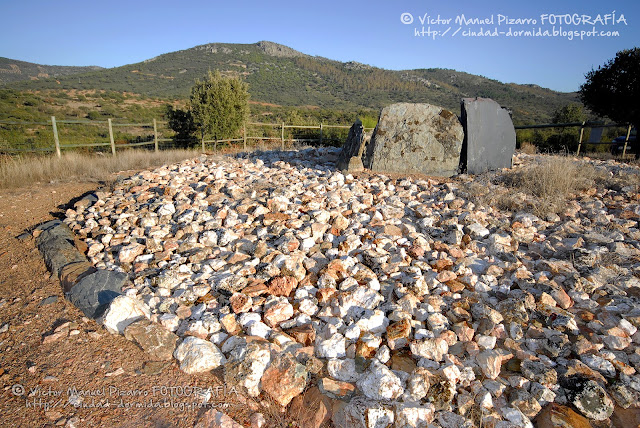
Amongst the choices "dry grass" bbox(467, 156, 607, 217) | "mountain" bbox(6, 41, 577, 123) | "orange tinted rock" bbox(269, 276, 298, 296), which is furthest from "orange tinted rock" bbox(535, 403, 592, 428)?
"mountain" bbox(6, 41, 577, 123)

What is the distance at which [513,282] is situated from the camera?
302cm

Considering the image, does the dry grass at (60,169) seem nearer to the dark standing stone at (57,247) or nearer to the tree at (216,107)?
the dark standing stone at (57,247)

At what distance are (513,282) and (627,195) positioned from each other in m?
3.18

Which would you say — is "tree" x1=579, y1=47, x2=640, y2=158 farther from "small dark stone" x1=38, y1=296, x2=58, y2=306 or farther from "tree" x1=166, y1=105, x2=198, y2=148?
Result: "tree" x1=166, y1=105, x2=198, y2=148

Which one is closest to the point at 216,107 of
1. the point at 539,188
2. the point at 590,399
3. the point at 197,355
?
the point at 539,188

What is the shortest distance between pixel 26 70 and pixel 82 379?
280ft

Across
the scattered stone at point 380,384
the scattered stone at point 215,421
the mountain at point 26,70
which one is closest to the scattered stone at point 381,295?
the scattered stone at point 380,384

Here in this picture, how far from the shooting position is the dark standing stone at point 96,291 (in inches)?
103

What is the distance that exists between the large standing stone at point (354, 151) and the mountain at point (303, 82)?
123 feet

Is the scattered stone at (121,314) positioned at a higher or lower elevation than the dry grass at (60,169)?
lower

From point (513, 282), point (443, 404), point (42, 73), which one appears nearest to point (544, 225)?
point (513, 282)

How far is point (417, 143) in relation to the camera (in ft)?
19.9

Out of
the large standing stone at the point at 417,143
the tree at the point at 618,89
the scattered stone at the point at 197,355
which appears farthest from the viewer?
the tree at the point at 618,89

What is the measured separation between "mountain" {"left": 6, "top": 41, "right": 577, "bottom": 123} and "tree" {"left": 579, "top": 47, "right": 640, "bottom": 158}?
94.1ft
